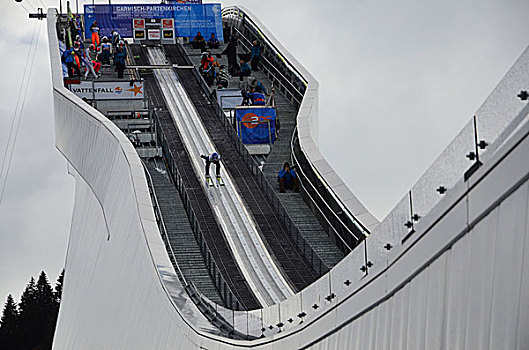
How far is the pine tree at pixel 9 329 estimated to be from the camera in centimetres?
4981

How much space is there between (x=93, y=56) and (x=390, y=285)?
23.8 metres

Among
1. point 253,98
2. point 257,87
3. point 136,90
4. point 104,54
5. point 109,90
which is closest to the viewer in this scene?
point 253,98

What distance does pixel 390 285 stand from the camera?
26.0 ft

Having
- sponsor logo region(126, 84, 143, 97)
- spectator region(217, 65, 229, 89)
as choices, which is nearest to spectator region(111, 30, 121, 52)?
spectator region(217, 65, 229, 89)

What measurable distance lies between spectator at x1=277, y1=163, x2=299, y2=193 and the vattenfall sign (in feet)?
22.2

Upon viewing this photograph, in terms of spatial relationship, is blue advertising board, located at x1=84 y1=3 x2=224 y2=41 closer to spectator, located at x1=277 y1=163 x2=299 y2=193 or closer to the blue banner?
the blue banner

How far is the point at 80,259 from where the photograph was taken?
23.1 meters

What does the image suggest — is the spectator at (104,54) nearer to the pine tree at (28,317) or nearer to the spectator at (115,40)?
the spectator at (115,40)

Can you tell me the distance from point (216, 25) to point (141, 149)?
1431 cm

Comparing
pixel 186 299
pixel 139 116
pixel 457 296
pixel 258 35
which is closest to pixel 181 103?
pixel 139 116

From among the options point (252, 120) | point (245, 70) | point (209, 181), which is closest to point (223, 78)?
point (245, 70)

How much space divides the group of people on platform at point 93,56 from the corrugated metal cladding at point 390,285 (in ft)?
26.0

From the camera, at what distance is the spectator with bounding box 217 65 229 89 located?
88.6ft

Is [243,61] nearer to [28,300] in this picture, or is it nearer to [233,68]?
[233,68]
